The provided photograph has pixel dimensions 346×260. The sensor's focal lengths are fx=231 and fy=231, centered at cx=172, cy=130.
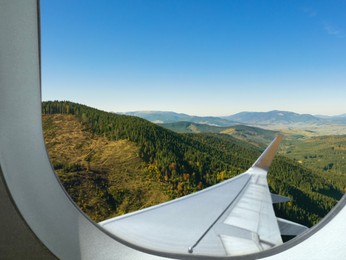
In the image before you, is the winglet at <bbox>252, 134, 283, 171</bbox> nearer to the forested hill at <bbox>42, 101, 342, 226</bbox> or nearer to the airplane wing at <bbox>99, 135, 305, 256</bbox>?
the airplane wing at <bbox>99, 135, 305, 256</bbox>

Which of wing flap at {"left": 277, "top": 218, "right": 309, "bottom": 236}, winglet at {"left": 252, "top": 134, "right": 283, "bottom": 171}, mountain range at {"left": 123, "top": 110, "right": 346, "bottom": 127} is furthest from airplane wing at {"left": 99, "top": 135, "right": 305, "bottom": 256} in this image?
mountain range at {"left": 123, "top": 110, "right": 346, "bottom": 127}

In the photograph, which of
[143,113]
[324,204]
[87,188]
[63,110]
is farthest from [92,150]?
[143,113]

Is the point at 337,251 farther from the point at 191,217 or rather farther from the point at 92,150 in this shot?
the point at 92,150

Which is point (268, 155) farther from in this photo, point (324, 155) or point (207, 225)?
point (324, 155)

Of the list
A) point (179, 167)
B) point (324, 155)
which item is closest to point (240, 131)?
point (324, 155)

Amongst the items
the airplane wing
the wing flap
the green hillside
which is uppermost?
the airplane wing

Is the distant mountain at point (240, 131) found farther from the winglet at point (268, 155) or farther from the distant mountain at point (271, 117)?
the winglet at point (268, 155)
